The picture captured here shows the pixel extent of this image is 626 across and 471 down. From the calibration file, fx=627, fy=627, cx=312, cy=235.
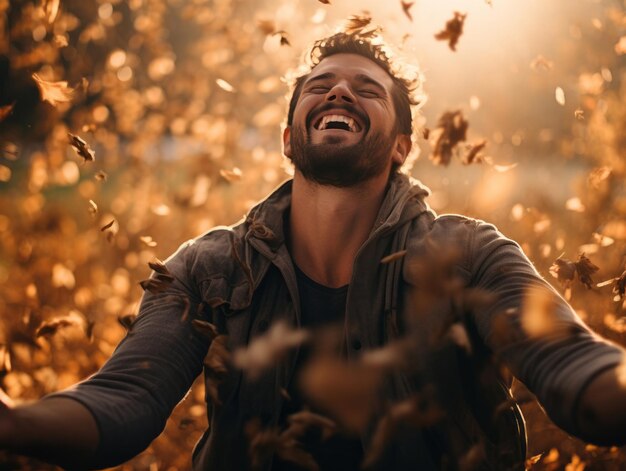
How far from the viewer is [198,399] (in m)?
3.41

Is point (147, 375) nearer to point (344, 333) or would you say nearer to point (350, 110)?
point (344, 333)

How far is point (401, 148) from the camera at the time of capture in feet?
9.16

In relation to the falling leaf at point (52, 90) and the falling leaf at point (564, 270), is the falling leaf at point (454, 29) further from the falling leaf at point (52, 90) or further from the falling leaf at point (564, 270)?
the falling leaf at point (52, 90)

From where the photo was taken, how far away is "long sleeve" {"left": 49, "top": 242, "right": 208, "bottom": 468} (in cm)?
170

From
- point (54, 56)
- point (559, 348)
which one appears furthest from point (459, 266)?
point (54, 56)

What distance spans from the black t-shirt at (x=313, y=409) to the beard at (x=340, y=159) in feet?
1.22

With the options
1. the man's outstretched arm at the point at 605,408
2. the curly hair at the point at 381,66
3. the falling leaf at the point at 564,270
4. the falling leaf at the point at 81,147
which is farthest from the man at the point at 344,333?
the falling leaf at the point at 81,147

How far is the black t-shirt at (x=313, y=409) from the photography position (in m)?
2.02

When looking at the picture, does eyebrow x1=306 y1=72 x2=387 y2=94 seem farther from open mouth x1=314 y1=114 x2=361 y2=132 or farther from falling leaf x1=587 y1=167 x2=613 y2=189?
falling leaf x1=587 y1=167 x2=613 y2=189

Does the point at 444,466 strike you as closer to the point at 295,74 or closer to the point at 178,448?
the point at 178,448

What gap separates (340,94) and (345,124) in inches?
5.0

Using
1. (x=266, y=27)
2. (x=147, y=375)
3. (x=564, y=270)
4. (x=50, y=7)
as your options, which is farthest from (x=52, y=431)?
(x=266, y=27)

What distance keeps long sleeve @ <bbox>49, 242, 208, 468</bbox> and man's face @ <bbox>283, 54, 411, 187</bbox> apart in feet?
2.10

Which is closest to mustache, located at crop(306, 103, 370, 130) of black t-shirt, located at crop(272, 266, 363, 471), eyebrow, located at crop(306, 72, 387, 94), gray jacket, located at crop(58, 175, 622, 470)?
eyebrow, located at crop(306, 72, 387, 94)
